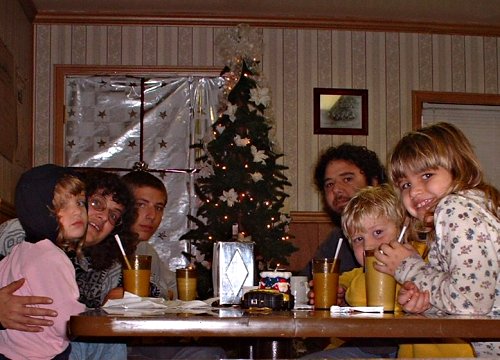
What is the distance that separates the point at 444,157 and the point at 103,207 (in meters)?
1.52

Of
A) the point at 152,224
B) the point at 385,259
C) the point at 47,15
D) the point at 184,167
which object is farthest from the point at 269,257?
the point at 385,259

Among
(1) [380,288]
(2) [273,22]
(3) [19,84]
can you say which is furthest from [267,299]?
(2) [273,22]

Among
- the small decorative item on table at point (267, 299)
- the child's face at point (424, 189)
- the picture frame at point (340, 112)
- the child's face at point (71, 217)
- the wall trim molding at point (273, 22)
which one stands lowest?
the small decorative item on table at point (267, 299)

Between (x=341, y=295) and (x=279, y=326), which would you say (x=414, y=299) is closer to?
(x=279, y=326)

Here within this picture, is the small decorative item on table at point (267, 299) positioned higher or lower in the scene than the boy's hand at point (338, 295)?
higher

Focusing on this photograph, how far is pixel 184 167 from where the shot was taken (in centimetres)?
676

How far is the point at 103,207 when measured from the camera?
3234mm

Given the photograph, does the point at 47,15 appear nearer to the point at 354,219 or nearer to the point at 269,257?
the point at 269,257

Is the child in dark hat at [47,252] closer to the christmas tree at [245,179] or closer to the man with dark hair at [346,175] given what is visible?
the man with dark hair at [346,175]

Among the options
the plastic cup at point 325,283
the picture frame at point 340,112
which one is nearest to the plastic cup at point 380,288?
the plastic cup at point 325,283

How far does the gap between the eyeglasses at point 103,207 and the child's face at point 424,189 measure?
1357 mm

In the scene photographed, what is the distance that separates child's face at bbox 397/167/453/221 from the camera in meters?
2.23

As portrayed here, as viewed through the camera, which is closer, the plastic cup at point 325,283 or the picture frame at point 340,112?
the plastic cup at point 325,283

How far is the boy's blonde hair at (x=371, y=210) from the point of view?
2637 mm
